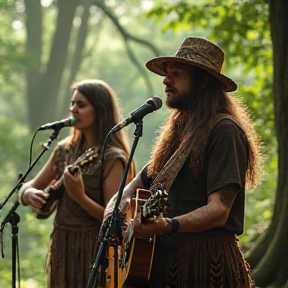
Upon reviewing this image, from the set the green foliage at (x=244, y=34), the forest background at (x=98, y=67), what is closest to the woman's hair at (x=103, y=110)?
the forest background at (x=98, y=67)

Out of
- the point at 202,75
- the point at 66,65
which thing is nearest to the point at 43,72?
the point at 66,65

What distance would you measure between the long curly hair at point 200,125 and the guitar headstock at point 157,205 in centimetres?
57

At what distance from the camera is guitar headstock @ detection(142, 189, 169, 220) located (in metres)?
3.19

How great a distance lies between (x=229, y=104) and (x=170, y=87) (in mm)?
359

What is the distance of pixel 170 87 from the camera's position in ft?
13.1

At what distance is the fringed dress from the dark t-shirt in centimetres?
128

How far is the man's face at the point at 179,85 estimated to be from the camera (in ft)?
13.0

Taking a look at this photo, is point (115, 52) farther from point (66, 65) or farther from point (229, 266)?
point (229, 266)

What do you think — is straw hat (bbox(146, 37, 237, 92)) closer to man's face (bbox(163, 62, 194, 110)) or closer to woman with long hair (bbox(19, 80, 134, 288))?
man's face (bbox(163, 62, 194, 110))

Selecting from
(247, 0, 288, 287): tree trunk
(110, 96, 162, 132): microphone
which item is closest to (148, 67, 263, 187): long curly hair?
(110, 96, 162, 132): microphone

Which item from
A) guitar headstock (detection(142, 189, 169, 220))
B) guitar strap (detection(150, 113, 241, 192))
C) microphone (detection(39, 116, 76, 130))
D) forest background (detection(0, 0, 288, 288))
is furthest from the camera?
forest background (detection(0, 0, 288, 288))

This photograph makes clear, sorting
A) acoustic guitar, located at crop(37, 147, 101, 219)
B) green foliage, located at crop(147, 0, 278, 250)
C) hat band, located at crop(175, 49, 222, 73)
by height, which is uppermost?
green foliage, located at crop(147, 0, 278, 250)

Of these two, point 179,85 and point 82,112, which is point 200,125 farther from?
point 82,112

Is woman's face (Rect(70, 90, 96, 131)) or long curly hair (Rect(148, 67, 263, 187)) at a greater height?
woman's face (Rect(70, 90, 96, 131))
